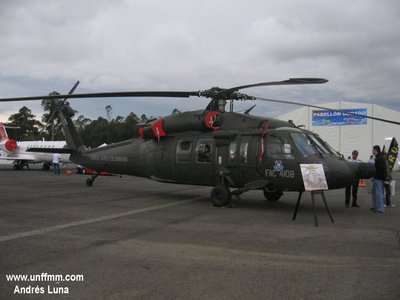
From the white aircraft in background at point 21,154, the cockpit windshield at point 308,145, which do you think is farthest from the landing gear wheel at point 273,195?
the white aircraft in background at point 21,154

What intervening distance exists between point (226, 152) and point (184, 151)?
1564 mm

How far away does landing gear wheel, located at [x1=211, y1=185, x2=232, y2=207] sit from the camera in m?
11.1

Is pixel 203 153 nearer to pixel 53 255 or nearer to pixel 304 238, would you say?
pixel 304 238

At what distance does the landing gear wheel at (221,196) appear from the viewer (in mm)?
11102

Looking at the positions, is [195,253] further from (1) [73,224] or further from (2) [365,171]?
(2) [365,171]

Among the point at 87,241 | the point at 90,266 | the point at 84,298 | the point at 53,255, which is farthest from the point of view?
the point at 87,241

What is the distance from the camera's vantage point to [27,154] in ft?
111

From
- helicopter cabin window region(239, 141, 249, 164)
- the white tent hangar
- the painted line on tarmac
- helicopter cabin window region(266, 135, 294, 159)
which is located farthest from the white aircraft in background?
the white tent hangar

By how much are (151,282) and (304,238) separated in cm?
358

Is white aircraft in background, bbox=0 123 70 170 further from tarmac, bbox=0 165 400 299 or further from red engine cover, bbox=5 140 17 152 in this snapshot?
tarmac, bbox=0 165 400 299

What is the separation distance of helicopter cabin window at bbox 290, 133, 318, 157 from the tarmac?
1596mm

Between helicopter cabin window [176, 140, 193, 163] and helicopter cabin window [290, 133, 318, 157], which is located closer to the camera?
helicopter cabin window [290, 133, 318, 157]

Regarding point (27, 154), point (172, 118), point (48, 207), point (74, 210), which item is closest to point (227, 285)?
point (74, 210)

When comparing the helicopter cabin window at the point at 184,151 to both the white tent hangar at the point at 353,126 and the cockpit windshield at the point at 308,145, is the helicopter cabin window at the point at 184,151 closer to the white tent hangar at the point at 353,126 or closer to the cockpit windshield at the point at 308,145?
the cockpit windshield at the point at 308,145
